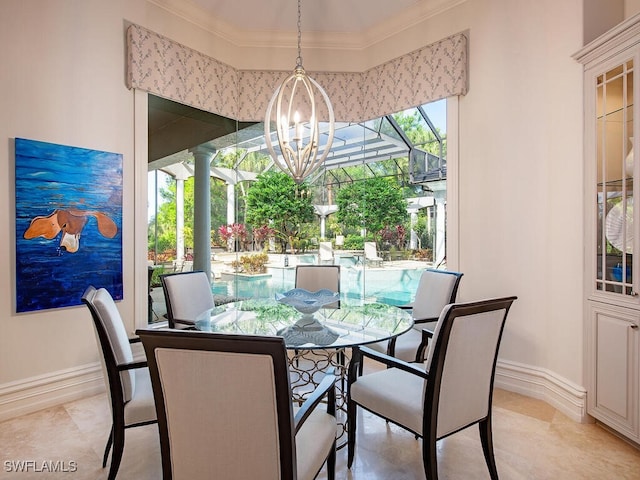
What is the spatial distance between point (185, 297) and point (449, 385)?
2155 mm

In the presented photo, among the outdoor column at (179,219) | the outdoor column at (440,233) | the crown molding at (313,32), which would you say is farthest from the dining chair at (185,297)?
the crown molding at (313,32)

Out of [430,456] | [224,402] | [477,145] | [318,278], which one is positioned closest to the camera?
[224,402]

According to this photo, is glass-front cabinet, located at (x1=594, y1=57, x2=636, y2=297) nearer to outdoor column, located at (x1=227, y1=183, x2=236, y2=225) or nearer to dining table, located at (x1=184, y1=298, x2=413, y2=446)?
dining table, located at (x1=184, y1=298, x2=413, y2=446)

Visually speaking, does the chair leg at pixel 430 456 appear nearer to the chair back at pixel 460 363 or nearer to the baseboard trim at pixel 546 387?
the chair back at pixel 460 363

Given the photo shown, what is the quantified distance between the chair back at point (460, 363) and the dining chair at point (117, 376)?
1.32 m

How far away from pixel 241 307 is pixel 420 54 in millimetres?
2960

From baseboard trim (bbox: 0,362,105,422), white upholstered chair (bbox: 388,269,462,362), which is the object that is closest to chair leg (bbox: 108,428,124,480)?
baseboard trim (bbox: 0,362,105,422)

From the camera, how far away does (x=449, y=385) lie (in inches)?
64.7

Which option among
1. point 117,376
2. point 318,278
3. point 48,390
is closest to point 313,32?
point 318,278

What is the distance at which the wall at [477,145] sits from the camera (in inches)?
101

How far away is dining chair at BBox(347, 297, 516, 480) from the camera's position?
1594 millimetres

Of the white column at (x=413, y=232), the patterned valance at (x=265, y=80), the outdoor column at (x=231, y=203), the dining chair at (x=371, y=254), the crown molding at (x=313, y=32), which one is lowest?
the dining chair at (x=371, y=254)

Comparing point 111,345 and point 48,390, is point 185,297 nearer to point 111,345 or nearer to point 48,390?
point 48,390

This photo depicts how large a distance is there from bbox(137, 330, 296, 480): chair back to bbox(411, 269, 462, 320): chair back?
5.89ft
